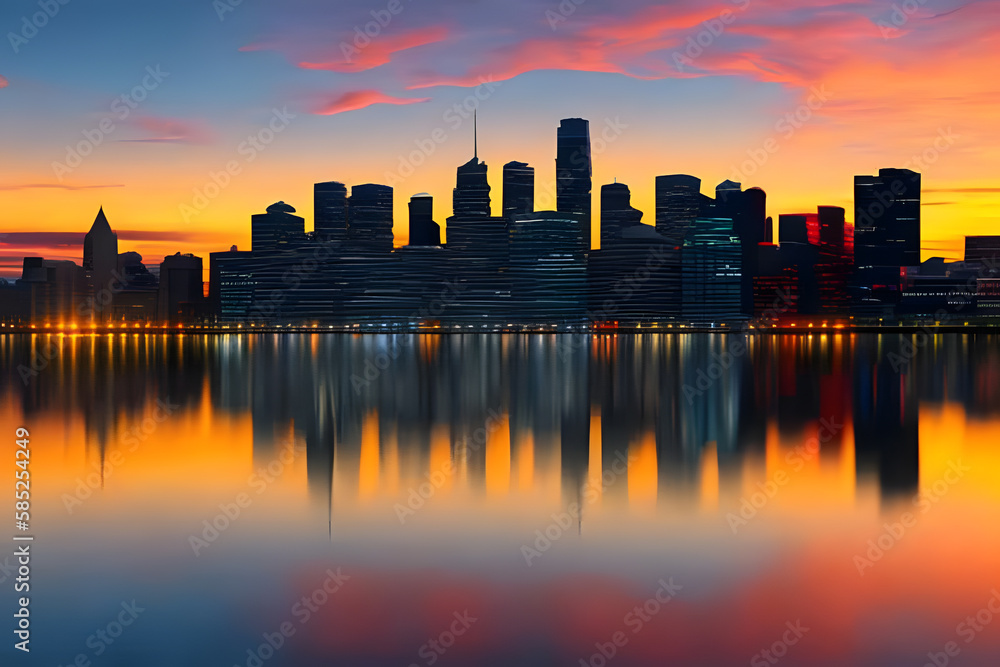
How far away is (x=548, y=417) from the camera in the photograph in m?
48.9

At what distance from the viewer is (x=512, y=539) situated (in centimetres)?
2169

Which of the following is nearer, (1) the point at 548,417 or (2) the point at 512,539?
(2) the point at 512,539

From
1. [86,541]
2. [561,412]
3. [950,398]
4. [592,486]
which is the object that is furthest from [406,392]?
[86,541]

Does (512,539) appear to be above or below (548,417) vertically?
above

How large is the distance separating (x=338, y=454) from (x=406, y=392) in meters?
30.7

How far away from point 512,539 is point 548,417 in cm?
2730

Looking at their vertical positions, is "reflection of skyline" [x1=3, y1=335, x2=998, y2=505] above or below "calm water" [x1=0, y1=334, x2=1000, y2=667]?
below

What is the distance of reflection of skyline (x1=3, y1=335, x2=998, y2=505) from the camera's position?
30.9 metres

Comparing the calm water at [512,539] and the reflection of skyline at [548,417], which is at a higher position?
the calm water at [512,539]

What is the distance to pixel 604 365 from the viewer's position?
109 metres

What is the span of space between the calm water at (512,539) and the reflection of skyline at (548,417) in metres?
0.30

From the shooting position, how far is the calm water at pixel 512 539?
14.8 meters

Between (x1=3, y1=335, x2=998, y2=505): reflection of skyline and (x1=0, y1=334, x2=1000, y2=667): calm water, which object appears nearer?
(x1=0, y1=334, x2=1000, y2=667): calm water

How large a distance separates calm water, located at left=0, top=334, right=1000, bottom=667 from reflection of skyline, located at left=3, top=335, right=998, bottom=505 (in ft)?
0.97
